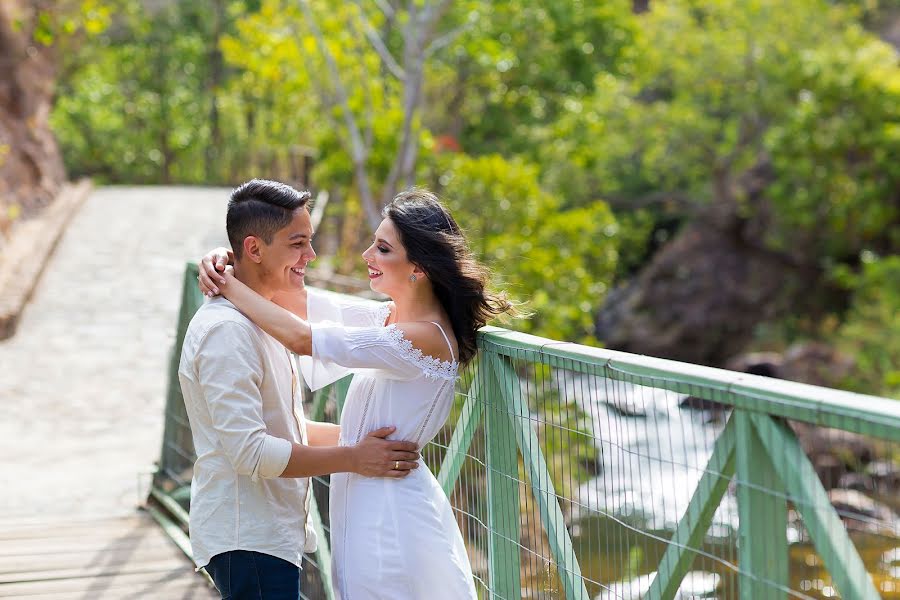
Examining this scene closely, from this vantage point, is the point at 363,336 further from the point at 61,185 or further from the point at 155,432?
the point at 61,185

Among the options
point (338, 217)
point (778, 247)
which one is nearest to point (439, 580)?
point (338, 217)

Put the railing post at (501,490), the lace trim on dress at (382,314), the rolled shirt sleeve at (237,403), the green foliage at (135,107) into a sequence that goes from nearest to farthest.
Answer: the rolled shirt sleeve at (237,403) → the railing post at (501,490) → the lace trim on dress at (382,314) → the green foliage at (135,107)

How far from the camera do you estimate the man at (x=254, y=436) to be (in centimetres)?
236

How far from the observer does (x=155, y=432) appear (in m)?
7.58

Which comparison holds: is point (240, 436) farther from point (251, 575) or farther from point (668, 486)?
point (668, 486)

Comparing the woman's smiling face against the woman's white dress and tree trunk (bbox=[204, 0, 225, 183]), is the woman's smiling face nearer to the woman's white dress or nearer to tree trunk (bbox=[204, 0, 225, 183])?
the woman's white dress

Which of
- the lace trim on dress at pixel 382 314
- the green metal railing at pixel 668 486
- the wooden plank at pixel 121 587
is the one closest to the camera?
the green metal railing at pixel 668 486

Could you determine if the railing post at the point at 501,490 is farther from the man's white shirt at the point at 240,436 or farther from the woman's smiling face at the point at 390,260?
the man's white shirt at the point at 240,436

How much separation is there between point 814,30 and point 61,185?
12.4 meters

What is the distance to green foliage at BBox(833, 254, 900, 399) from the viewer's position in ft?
47.8

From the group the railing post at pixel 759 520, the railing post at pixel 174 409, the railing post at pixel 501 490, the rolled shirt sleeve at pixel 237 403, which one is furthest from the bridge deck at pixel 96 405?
the railing post at pixel 759 520

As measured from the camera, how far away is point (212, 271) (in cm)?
254

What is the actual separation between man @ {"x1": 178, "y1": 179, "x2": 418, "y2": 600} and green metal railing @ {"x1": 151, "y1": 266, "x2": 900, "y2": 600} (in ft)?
1.00

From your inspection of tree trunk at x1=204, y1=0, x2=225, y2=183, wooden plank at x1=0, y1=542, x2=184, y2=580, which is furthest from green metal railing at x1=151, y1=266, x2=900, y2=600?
tree trunk at x1=204, y1=0, x2=225, y2=183
